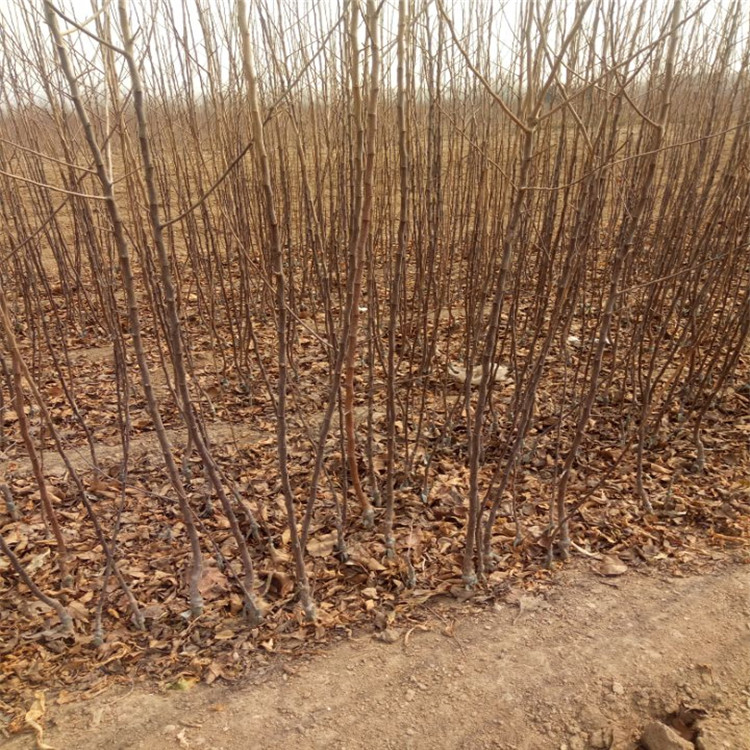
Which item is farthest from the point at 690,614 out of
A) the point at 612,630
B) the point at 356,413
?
the point at 356,413

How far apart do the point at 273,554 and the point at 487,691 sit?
68 cm

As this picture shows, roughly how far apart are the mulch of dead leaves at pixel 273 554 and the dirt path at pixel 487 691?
2.7 inches

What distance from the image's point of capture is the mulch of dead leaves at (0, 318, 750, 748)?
1.37 m

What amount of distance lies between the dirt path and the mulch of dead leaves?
0.22ft

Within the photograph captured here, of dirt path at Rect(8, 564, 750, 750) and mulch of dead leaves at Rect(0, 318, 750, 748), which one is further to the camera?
mulch of dead leaves at Rect(0, 318, 750, 748)

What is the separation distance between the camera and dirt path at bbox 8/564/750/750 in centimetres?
119

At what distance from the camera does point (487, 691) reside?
128 cm

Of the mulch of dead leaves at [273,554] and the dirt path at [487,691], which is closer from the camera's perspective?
the dirt path at [487,691]

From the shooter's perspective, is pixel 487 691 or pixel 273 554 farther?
pixel 273 554

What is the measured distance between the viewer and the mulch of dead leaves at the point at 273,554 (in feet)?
4.49

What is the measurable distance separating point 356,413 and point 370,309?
0.88 m

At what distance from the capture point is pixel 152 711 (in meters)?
1.25

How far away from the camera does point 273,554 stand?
5.37 feet

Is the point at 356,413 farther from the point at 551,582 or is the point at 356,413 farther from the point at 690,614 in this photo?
the point at 690,614
